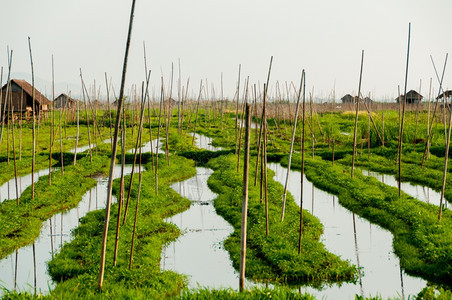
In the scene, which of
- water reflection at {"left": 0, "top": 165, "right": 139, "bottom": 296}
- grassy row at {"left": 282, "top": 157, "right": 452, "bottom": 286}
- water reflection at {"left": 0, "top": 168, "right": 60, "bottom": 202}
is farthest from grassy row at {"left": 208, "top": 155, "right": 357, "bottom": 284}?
water reflection at {"left": 0, "top": 168, "right": 60, "bottom": 202}

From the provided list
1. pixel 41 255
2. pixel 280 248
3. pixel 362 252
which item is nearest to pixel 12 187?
pixel 41 255

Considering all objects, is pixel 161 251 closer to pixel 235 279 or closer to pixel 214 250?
pixel 214 250

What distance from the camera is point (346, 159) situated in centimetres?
2192

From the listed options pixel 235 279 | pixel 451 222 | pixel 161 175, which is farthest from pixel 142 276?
pixel 161 175

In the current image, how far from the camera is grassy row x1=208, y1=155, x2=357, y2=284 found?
8758 millimetres

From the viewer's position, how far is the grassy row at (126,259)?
24.5ft

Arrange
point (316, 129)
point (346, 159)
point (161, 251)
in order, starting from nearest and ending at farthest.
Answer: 1. point (161, 251)
2. point (346, 159)
3. point (316, 129)

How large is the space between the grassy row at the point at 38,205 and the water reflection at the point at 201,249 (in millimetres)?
3601

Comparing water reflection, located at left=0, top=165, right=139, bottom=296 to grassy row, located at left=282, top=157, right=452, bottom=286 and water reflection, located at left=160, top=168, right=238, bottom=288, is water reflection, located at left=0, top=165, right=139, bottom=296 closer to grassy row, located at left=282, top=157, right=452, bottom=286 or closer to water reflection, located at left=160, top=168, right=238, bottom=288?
water reflection, located at left=160, top=168, right=238, bottom=288

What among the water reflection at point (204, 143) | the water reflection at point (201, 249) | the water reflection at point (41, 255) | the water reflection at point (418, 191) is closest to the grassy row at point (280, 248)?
the water reflection at point (201, 249)

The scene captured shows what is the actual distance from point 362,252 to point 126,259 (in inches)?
216

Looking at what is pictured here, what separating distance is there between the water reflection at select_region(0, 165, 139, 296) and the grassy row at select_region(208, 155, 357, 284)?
404 centimetres

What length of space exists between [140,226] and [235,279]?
11.5 ft

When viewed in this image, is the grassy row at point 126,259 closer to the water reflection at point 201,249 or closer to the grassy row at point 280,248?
the water reflection at point 201,249
